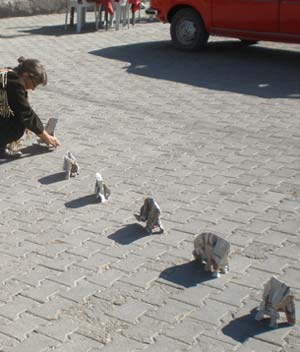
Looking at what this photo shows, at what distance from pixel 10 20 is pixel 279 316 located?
13.8 metres

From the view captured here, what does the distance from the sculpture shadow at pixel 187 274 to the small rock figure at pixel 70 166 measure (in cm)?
193

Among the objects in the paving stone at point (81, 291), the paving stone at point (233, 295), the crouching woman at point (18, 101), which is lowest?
the paving stone at point (81, 291)

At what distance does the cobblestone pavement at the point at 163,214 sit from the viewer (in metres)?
4.29

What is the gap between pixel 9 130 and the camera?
7102mm

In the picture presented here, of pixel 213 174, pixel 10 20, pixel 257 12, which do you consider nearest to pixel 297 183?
pixel 213 174

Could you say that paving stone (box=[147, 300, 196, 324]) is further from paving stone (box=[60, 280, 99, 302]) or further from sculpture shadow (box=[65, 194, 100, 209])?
sculpture shadow (box=[65, 194, 100, 209])

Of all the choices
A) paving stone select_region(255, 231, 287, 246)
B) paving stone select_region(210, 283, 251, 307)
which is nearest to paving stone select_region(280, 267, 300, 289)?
paving stone select_region(210, 283, 251, 307)

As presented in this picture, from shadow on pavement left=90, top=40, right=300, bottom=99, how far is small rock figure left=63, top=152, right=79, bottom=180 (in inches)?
161

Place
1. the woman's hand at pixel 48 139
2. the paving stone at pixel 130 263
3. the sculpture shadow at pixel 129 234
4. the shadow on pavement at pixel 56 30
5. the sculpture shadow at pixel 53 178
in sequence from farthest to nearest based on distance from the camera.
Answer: the shadow on pavement at pixel 56 30, the woman's hand at pixel 48 139, the sculpture shadow at pixel 53 178, the sculpture shadow at pixel 129 234, the paving stone at pixel 130 263

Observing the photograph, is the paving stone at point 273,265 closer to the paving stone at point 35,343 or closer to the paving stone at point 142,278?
the paving stone at point 142,278

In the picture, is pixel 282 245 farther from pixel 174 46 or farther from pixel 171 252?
pixel 174 46

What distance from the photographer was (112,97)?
32.1 feet

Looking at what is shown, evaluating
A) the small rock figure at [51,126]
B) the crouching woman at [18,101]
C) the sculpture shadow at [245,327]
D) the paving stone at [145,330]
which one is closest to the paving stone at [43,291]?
the paving stone at [145,330]

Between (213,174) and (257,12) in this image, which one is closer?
(213,174)
